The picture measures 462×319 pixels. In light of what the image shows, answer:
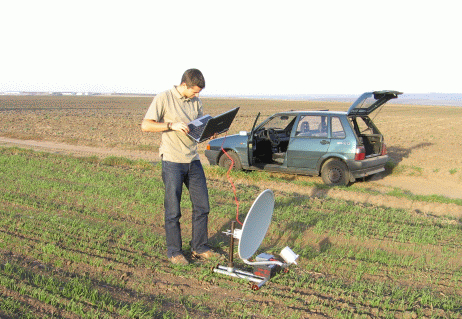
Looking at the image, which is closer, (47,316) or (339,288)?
(47,316)

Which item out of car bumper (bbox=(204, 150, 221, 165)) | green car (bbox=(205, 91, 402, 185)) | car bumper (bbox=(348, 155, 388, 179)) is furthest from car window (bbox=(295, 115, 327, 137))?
car bumper (bbox=(204, 150, 221, 165))

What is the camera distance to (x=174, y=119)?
4.35 meters

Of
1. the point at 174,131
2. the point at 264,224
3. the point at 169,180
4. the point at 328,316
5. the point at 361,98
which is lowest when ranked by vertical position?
the point at 328,316

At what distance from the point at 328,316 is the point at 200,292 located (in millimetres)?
1209

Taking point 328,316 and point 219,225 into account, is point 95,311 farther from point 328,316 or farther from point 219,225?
point 219,225

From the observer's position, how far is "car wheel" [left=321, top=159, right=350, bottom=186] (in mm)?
9102

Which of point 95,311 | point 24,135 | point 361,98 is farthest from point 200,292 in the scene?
point 24,135

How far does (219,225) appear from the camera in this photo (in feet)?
20.3

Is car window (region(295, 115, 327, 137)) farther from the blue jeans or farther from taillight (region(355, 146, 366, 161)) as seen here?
the blue jeans

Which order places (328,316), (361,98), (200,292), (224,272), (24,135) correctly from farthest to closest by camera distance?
(24,135) → (361,98) → (224,272) → (200,292) → (328,316)

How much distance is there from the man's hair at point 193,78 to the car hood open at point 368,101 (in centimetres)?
560

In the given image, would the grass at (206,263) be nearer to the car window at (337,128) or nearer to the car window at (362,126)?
the car window at (337,128)

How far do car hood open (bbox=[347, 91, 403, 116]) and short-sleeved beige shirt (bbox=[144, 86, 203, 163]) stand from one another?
5541mm

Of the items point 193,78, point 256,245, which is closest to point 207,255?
point 256,245
